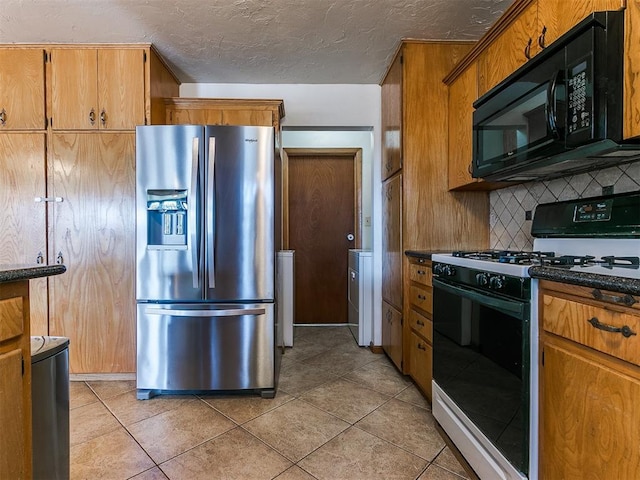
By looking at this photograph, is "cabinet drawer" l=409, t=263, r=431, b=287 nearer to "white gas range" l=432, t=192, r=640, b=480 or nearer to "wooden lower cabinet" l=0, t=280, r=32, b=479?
"white gas range" l=432, t=192, r=640, b=480

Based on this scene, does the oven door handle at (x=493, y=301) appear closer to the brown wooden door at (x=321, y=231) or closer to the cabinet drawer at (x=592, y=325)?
the cabinet drawer at (x=592, y=325)

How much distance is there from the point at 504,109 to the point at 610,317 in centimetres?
114

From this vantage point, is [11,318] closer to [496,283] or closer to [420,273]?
[496,283]

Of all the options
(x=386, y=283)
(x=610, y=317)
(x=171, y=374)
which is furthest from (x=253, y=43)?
(x=610, y=317)

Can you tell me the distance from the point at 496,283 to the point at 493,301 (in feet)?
0.25

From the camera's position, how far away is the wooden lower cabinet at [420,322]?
193 cm

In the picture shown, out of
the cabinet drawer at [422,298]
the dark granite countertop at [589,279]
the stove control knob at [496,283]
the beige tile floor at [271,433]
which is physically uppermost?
the dark granite countertop at [589,279]

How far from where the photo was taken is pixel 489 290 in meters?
1.31

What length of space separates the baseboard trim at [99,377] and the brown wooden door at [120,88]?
174 centimetres

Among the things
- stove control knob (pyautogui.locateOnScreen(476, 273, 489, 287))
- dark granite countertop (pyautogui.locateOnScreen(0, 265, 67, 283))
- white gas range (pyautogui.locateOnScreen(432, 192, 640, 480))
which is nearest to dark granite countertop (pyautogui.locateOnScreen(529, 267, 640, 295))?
white gas range (pyautogui.locateOnScreen(432, 192, 640, 480))

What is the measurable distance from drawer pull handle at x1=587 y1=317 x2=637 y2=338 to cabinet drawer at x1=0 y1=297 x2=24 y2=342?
61.4 inches

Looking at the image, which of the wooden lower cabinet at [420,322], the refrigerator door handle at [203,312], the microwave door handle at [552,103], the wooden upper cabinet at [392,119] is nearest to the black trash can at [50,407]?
the refrigerator door handle at [203,312]

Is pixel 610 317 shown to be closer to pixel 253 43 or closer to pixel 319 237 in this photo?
pixel 253 43

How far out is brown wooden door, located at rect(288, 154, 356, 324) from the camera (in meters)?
4.02
